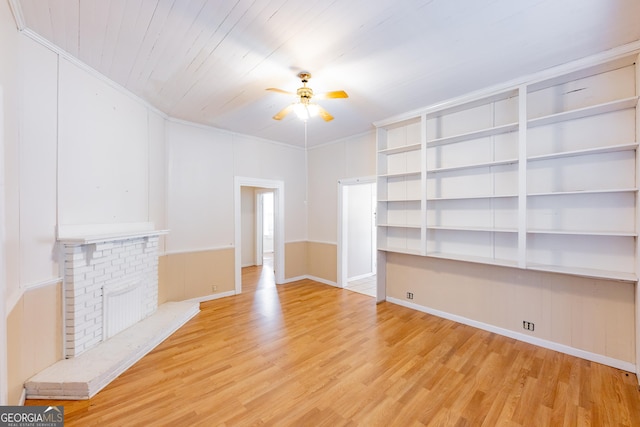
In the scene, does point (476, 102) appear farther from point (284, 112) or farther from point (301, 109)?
point (284, 112)

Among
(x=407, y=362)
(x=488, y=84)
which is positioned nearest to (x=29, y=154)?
(x=407, y=362)

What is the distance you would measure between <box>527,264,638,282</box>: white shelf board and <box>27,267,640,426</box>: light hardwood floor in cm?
86

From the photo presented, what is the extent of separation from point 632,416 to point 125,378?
3936 mm

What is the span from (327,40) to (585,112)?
2.54 meters

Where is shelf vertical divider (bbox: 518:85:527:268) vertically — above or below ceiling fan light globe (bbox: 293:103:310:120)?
below

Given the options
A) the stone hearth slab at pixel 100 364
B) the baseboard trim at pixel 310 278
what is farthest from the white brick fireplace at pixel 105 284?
the baseboard trim at pixel 310 278

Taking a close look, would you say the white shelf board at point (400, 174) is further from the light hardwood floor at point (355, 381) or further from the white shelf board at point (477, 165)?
the light hardwood floor at point (355, 381)

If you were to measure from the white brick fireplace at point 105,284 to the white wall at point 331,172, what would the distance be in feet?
9.67

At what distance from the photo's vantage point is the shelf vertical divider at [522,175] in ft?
9.22

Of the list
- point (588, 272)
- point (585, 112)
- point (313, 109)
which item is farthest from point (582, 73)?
point (313, 109)

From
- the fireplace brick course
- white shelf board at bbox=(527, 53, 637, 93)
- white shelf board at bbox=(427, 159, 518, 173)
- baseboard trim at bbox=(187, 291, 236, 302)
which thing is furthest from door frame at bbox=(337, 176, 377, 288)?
the fireplace brick course

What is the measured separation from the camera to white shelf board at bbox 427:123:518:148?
3.00 meters

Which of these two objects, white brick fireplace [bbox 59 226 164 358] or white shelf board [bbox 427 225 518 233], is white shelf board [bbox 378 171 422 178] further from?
white brick fireplace [bbox 59 226 164 358]

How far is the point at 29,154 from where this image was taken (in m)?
2.12
